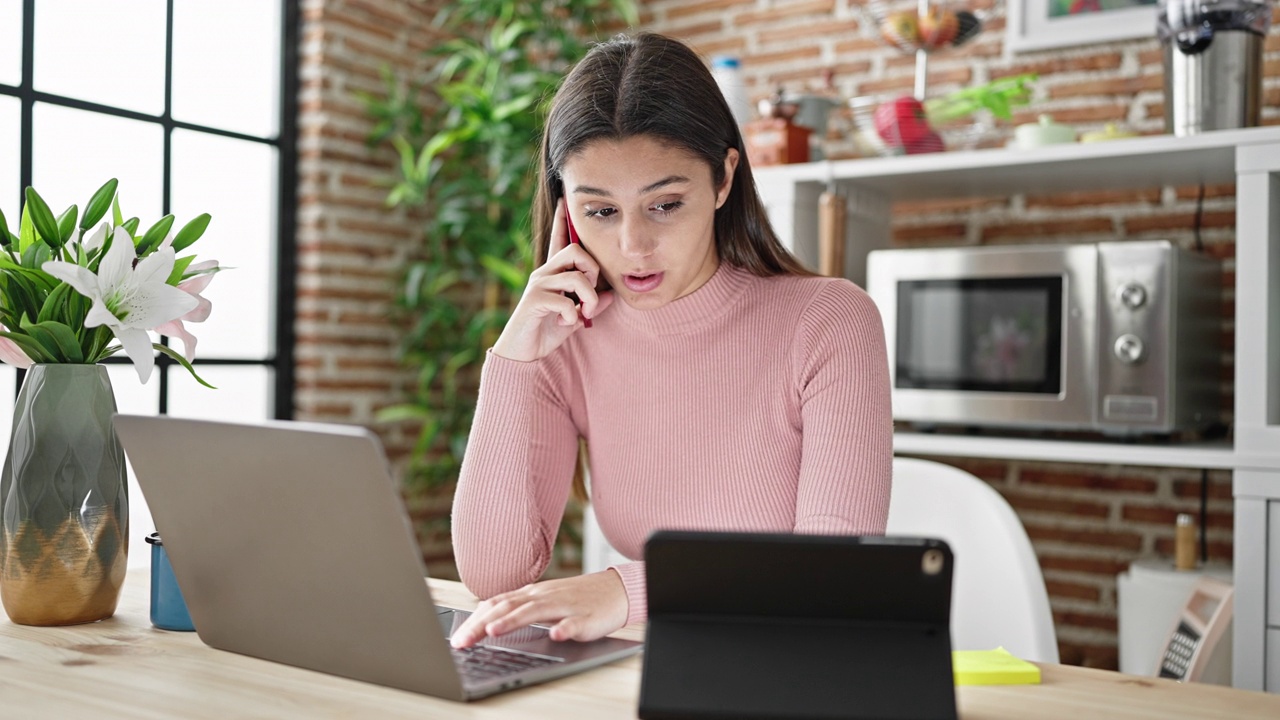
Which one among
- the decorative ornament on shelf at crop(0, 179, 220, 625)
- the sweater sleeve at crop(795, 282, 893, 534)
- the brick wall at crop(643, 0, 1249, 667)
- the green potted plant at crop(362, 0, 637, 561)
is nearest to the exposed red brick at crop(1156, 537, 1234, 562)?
the brick wall at crop(643, 0, 1249, 667)

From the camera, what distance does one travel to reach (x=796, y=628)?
820 millimetres

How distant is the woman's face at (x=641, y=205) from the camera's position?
4.43 feet

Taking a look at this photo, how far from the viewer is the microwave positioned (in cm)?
202

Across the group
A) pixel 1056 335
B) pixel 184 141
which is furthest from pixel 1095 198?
pixel 184 141

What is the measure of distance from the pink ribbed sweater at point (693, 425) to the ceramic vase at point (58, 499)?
41 cm

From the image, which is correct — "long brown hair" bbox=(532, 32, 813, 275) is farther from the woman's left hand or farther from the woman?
the woman's left hand

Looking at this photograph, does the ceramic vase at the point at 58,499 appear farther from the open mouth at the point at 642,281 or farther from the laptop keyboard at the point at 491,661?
the open mouth at the point at 642,281

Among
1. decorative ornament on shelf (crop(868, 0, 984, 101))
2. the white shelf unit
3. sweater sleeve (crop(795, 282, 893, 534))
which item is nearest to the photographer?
sweater sleeve (crop(795, 282, 893, 534))

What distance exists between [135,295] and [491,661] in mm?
535

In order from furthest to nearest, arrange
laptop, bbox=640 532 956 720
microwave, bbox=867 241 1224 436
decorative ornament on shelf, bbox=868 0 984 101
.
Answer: decorative ornament on shelf, bbox=868 0 984 101, microwave, bbox=867 241 1224 436, laptop, bbox=640 532 956 720

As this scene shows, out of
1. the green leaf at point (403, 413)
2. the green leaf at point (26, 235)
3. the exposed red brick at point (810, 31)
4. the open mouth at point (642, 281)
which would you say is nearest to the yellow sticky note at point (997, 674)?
the open mouth at point (642, 281)

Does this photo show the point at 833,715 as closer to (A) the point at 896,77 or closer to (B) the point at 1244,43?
(B) the point at 1244,43

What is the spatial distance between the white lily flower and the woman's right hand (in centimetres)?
39

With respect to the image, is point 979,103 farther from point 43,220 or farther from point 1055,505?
point 43,220
